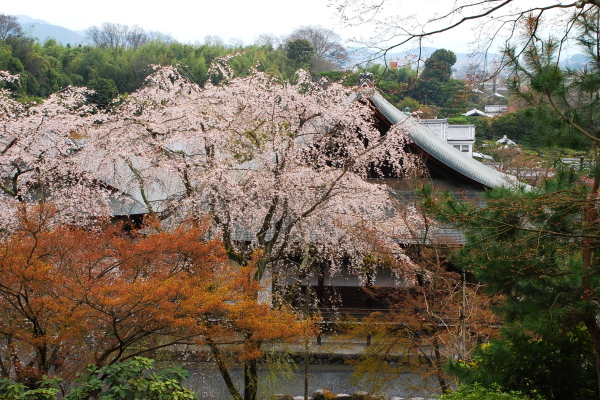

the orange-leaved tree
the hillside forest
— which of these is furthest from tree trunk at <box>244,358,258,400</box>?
the orange-leaved tree

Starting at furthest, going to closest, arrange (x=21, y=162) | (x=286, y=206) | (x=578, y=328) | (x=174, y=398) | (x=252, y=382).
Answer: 1. (x=21, y=162)
2. (x=286, y=206)
3. (x=252, y=382)
4. (x=578, y=328)
5. (x=174, y=398)

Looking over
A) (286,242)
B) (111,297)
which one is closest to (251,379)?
(286,242)

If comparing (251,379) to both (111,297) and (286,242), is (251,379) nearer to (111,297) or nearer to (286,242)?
(286,242)

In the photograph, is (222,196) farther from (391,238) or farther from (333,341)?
(333,341)

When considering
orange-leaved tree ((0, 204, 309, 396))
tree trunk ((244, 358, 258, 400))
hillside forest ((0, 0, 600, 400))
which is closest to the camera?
hillside forest ((0, 0, 600, 400))

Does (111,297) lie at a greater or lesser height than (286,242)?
lesser

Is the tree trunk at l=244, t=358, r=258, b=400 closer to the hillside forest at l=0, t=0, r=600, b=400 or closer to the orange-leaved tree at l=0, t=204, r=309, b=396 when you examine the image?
the hillside forest at l=0, t=0, r=600, b=400

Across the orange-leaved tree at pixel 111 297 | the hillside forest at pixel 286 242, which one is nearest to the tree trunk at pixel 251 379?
the hillside forest at pixel 286 242

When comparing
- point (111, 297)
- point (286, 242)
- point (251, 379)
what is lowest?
point (251, 379)

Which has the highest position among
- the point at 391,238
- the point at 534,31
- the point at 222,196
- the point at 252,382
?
the point at 534,31

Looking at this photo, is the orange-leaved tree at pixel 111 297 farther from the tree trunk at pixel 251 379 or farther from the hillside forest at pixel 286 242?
the tree trunk at pixel 251 379

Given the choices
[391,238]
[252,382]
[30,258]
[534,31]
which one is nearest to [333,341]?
[391,238]

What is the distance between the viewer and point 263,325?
21.8ft

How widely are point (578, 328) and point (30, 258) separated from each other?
6.15 metres
